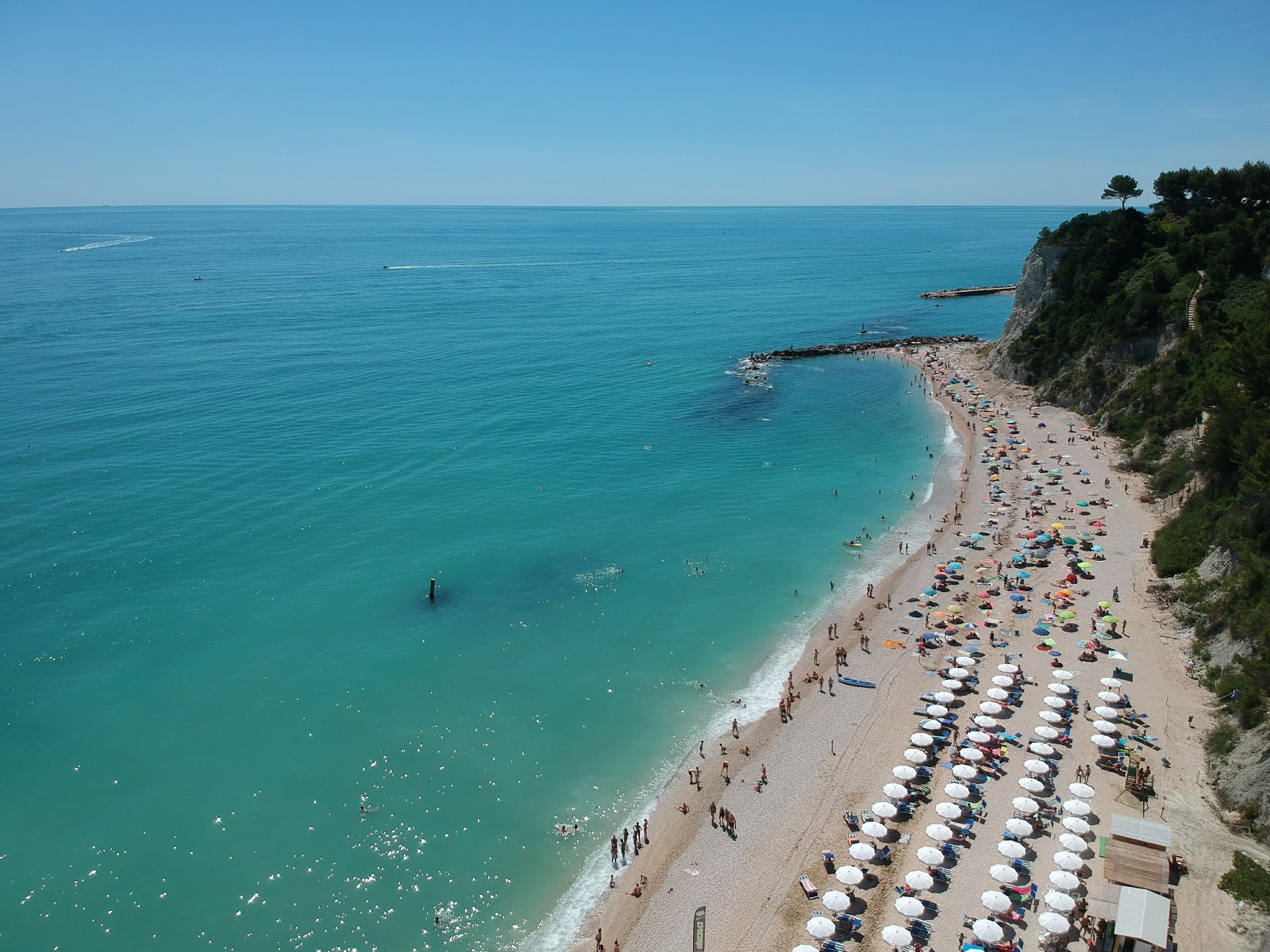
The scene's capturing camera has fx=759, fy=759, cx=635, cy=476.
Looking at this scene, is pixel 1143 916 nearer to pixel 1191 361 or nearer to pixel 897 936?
pixel 897 936

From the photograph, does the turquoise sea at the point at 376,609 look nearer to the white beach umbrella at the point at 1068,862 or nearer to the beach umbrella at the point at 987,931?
the beach umbrella at the point at 987,931

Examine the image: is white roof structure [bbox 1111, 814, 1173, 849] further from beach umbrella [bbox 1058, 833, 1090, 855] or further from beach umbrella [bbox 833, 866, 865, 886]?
beach umbrella [bbox 833, 866, 865, 886]

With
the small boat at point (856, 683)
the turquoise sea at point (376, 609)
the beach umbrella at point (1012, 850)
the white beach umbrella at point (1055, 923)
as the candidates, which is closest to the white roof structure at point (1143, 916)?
the white beach umbrella at point (1055, 923)

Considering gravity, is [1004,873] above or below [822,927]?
above

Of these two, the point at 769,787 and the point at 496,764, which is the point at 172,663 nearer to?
the point at 496,764

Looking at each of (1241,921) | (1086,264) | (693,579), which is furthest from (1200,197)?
(1241,921)

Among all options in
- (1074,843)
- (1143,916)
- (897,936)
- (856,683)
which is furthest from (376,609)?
(1143,916)

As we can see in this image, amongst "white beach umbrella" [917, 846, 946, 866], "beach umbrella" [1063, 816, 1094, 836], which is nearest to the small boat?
"beach umbrella" [1063, 816, 1094, 836]
